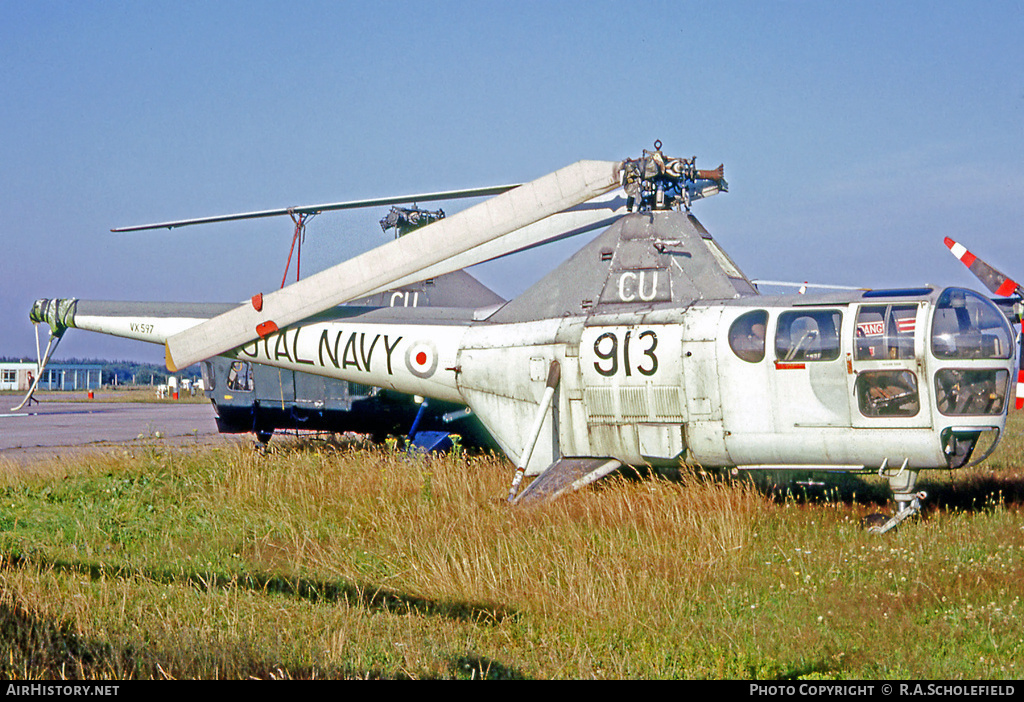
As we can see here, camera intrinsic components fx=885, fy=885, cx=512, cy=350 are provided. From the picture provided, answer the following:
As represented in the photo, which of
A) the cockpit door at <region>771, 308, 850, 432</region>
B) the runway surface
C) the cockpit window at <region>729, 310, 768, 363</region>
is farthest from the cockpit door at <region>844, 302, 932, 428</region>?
the runway surface

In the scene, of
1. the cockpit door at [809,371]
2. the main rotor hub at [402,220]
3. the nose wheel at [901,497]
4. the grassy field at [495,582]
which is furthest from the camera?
the main rotor hub at [402,220]

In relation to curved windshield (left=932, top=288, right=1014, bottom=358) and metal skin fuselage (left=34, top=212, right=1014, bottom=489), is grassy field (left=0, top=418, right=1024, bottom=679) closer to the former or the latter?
metal skin fuselage (left=34, top=212, right=1014, bottom=489)

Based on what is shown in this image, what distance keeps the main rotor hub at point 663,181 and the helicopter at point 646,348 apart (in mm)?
25

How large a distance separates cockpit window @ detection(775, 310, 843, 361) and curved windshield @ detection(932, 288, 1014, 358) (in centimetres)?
85

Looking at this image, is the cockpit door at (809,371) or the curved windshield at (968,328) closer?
the curved windshield at (968,328)

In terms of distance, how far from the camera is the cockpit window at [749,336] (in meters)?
8.54

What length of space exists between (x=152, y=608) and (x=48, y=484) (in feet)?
19.5

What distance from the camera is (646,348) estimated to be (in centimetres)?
911

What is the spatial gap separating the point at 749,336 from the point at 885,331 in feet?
4.01

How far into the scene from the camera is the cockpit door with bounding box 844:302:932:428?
7.88 metres

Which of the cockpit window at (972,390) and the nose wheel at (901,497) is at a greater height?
the cockpit window at (972,390)

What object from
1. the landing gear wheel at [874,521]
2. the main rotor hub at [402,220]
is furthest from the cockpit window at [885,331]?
the main rotor hub at [402,220]

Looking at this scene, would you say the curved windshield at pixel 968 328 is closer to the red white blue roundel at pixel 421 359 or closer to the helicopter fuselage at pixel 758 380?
the helicopter fuselage at pixel 758 380

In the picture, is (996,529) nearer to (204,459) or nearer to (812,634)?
(812,634)
